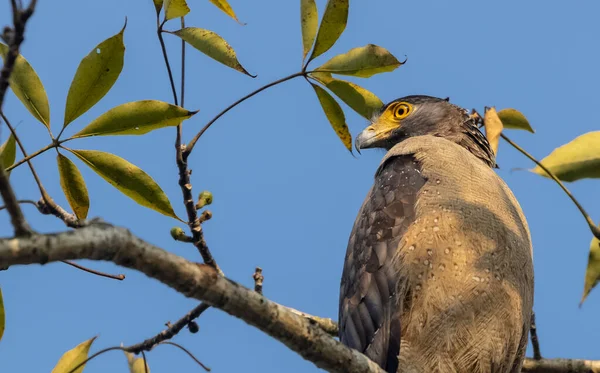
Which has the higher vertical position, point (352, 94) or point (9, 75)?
point (352, 94)

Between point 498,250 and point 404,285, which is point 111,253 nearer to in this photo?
point 404,285

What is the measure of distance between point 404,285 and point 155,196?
6.54ft

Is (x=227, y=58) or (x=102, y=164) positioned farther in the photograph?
(x=227, y=58)

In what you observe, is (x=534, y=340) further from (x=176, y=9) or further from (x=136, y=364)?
(x=176, y=9)

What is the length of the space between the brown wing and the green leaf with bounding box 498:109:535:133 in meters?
0.84

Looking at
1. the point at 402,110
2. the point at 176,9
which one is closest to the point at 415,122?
the point at 402,110

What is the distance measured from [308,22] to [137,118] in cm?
112

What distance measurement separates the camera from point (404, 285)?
502 cm

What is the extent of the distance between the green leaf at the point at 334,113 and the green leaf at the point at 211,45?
19.6 inches

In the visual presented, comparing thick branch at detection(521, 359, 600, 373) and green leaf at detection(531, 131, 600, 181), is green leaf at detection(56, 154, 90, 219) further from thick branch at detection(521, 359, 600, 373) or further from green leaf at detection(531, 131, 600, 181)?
thick branch at detection(521, 359, 600, 373)

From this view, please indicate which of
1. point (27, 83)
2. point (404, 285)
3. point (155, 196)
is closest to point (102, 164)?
point (155, 196)

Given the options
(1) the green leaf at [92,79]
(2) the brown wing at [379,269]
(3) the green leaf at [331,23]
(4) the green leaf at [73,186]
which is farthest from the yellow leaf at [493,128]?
A: (4) the green leaf at [73,186]

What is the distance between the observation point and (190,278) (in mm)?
2811

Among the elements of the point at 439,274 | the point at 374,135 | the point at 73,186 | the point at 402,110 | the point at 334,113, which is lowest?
the point at 439,274
